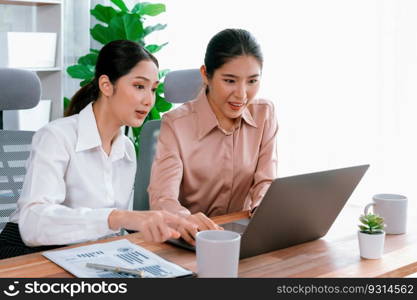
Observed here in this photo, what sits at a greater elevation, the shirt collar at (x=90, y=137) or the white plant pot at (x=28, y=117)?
the shirt collar at (x=90, y=137)

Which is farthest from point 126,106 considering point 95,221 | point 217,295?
point 217,295

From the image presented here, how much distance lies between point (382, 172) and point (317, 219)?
149cm

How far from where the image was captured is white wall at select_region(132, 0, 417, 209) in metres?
2.71

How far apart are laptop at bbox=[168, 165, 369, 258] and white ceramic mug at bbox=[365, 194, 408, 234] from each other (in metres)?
0.12

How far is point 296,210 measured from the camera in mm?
1284

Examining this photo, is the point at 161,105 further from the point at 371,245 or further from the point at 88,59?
the point at 371,245

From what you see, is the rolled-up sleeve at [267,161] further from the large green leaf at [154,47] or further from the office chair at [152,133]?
the large green leaf at [154,47]

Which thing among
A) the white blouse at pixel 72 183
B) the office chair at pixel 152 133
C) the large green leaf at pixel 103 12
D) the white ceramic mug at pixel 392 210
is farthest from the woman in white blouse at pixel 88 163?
the large green leaf at pixel 103 12

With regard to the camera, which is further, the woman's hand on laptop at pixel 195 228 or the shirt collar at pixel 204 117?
the shirt collar at pixel 204 117

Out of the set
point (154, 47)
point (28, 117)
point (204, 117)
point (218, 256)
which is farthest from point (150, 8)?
point (218, 256)

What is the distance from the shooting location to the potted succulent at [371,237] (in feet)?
4.25

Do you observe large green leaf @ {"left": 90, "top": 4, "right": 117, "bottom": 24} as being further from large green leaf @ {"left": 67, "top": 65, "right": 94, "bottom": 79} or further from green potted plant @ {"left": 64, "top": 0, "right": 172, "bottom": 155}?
large green leaf @ {"left": 67, "top": 65, "right": 94, "bottom": 79}

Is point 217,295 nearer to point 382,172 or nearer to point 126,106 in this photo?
point 126,106

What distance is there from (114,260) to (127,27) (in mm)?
2506
